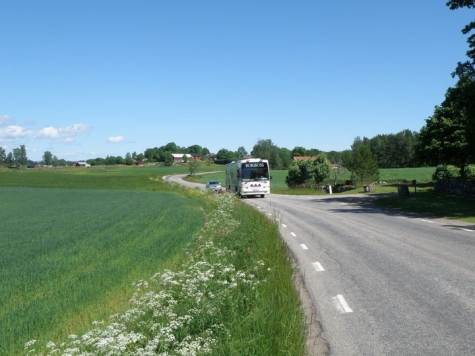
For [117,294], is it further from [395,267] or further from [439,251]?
[439,251]

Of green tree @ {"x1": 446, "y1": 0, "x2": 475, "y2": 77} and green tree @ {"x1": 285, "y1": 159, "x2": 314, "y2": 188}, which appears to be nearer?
green tree @ {"x1": 446, "y1": 0, "x2": 475, "y2": 77}

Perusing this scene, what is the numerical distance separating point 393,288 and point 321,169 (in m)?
56.5

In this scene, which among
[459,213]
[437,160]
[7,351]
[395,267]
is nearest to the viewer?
[7,351]

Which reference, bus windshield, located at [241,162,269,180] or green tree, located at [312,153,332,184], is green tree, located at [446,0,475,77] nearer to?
bus windshield, located at [241,162,269,180]

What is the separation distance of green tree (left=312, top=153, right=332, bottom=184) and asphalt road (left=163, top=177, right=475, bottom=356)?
48.0 m

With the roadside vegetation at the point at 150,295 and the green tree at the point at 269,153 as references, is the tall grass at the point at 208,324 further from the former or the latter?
the green tree at the point at 269,153

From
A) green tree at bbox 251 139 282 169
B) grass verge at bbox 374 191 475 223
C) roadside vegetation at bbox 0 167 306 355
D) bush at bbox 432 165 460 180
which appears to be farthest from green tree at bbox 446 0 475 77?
green tree at bbox 251 139 282 169

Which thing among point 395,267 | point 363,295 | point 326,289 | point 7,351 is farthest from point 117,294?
point 395,267

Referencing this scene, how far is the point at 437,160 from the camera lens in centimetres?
4606

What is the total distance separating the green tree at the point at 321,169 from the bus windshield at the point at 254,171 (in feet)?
81.6

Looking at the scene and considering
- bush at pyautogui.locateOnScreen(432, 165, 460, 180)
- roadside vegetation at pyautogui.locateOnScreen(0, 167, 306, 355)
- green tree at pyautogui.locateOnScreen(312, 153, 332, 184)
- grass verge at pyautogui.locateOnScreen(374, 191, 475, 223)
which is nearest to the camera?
roadside vegetation at pyautogui.locateOnScreen(0, 167, 306, 355)

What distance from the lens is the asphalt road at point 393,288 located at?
5.56 m

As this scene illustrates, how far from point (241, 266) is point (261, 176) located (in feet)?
105

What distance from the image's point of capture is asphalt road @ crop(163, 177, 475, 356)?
5.56 meters
